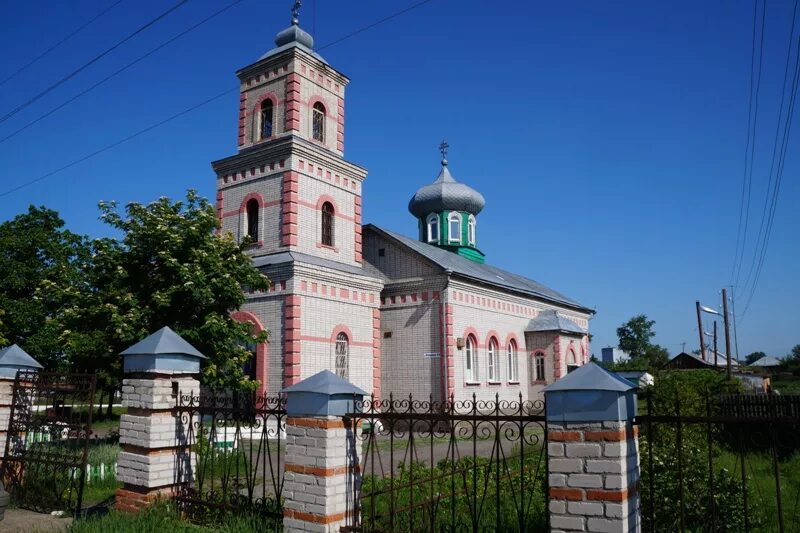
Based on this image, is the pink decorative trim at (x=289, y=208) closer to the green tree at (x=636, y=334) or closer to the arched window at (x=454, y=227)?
the arched window at (x=454, y=227)

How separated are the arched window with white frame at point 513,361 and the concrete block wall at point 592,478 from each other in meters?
19.6

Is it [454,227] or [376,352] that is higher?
[454,227]

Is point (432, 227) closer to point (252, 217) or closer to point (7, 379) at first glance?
point (252, 217)

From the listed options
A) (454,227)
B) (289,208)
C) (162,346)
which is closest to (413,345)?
(289,208)

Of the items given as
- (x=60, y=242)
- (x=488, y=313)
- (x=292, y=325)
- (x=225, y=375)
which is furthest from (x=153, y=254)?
(x=60, y=242)

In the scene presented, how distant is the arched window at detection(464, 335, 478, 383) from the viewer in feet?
70.2

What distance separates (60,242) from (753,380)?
33897mm

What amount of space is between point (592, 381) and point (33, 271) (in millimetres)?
25654

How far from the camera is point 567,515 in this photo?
14.9 feet

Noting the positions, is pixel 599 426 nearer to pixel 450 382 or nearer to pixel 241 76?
pixel 450 382

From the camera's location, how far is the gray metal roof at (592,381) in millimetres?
4504

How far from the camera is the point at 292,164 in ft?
57.2

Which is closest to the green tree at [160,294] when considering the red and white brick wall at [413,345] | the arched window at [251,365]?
the arched window at [251,365]

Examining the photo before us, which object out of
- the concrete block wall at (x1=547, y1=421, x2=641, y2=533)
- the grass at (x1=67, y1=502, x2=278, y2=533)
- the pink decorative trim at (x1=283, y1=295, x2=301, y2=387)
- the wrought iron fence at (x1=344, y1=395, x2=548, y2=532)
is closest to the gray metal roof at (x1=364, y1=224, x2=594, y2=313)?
the pink decorative trim at (x1=283, y1=295, x2=301, y2=387)
